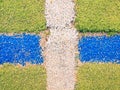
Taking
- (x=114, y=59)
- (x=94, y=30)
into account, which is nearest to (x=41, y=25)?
(x=94, y=30)

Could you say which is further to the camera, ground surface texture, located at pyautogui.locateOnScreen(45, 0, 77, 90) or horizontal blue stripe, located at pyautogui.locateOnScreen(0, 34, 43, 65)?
horizontal blue stripe, located at pyautogui.locateOnScreen(0, 34, 43, 65)

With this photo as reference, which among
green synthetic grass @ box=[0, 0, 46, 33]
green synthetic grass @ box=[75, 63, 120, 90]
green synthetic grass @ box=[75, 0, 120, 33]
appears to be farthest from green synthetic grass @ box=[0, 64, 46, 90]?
green synthetic grass @ box=[75, 0, 120, 33]

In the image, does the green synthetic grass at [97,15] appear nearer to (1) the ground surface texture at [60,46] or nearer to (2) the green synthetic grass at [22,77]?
(1) the ground surface texture at [60,46]

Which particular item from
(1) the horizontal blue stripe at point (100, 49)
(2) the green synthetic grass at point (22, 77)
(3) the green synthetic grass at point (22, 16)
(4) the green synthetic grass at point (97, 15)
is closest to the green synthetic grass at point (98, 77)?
(1) the horizontal blue stripe at point (100, 49)

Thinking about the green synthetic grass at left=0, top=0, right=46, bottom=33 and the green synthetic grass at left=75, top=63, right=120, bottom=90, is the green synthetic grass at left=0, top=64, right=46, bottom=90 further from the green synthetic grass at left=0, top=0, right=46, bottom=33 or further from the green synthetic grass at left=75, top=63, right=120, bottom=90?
the green synthetic grass at left=0, top=0, right=46, bottom=33

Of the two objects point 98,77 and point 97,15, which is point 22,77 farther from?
point 97,15

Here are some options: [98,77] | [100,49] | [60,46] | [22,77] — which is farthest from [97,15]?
[22,77]

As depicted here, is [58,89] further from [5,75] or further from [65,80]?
[5,75]
